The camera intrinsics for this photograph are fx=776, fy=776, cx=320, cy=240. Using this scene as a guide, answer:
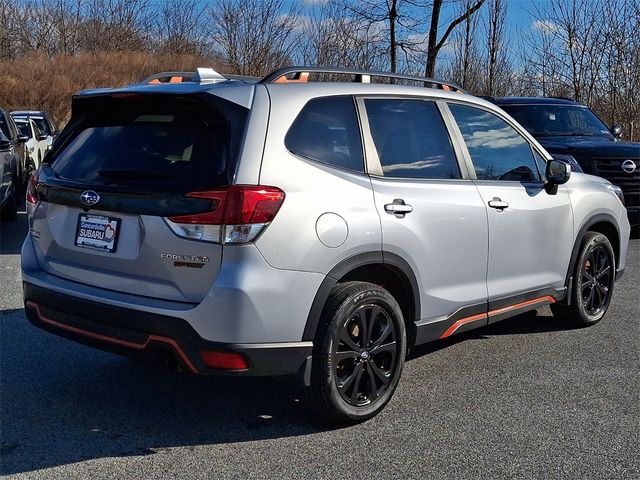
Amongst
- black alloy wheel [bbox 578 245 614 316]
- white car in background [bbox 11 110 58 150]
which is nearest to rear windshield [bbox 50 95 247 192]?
black alloy wheel [bbox 578 245 614 316]

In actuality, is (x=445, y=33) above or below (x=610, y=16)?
below

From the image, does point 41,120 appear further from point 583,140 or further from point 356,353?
point 356,353

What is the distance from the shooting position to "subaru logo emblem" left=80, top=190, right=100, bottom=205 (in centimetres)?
388

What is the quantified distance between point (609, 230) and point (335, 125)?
3314 millimetres

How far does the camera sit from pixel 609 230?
6449 millimetres

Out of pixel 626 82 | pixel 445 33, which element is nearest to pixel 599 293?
pixel 445 33

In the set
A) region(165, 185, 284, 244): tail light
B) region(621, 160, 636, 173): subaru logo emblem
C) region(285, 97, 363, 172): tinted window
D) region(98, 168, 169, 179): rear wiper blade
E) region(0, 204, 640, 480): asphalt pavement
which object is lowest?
region(0, 204, 640, 480): asphalt pavement

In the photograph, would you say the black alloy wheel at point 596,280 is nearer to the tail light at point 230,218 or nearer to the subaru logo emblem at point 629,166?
the tail light at point 230,218

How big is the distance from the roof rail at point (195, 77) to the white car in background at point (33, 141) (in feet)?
36.4

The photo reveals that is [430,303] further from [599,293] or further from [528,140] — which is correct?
[599,293]

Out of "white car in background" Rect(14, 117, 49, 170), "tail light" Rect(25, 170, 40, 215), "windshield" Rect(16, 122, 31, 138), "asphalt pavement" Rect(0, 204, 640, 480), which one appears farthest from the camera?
"windshield" Rect(16, 122, 31, 138)

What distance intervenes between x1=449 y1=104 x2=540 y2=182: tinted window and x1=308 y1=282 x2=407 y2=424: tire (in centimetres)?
133

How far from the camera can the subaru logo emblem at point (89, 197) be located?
388 centimetres

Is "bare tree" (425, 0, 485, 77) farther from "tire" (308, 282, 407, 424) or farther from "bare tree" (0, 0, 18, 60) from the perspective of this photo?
"bare tree" (0, 0, 18, 60)
